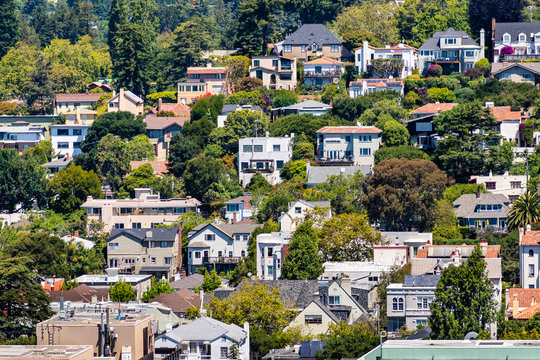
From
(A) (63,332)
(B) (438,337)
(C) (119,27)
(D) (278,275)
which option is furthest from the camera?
(C) (119,27)

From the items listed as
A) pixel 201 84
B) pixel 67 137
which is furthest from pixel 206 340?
pixel 201 84

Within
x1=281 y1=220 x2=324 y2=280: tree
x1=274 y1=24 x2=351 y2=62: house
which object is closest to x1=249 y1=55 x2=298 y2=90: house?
x1=274 y1=24 x2=351 y2=62: house

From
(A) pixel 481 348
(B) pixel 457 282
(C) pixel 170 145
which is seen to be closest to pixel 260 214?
(C) pixel 170 145

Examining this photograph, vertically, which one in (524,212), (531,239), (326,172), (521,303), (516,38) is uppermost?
(516,38)

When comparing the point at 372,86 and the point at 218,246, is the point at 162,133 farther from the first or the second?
the point at 218,246

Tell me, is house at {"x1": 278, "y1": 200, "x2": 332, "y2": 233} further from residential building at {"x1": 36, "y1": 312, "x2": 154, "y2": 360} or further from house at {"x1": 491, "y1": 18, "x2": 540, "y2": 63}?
residential building at {"x1": 36, "y1": 312, "x2": 154, "y2": 360}

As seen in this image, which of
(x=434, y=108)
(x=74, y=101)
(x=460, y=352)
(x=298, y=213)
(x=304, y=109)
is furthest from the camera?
(x=74, y=101)

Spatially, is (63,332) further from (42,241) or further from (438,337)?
(42,241)
